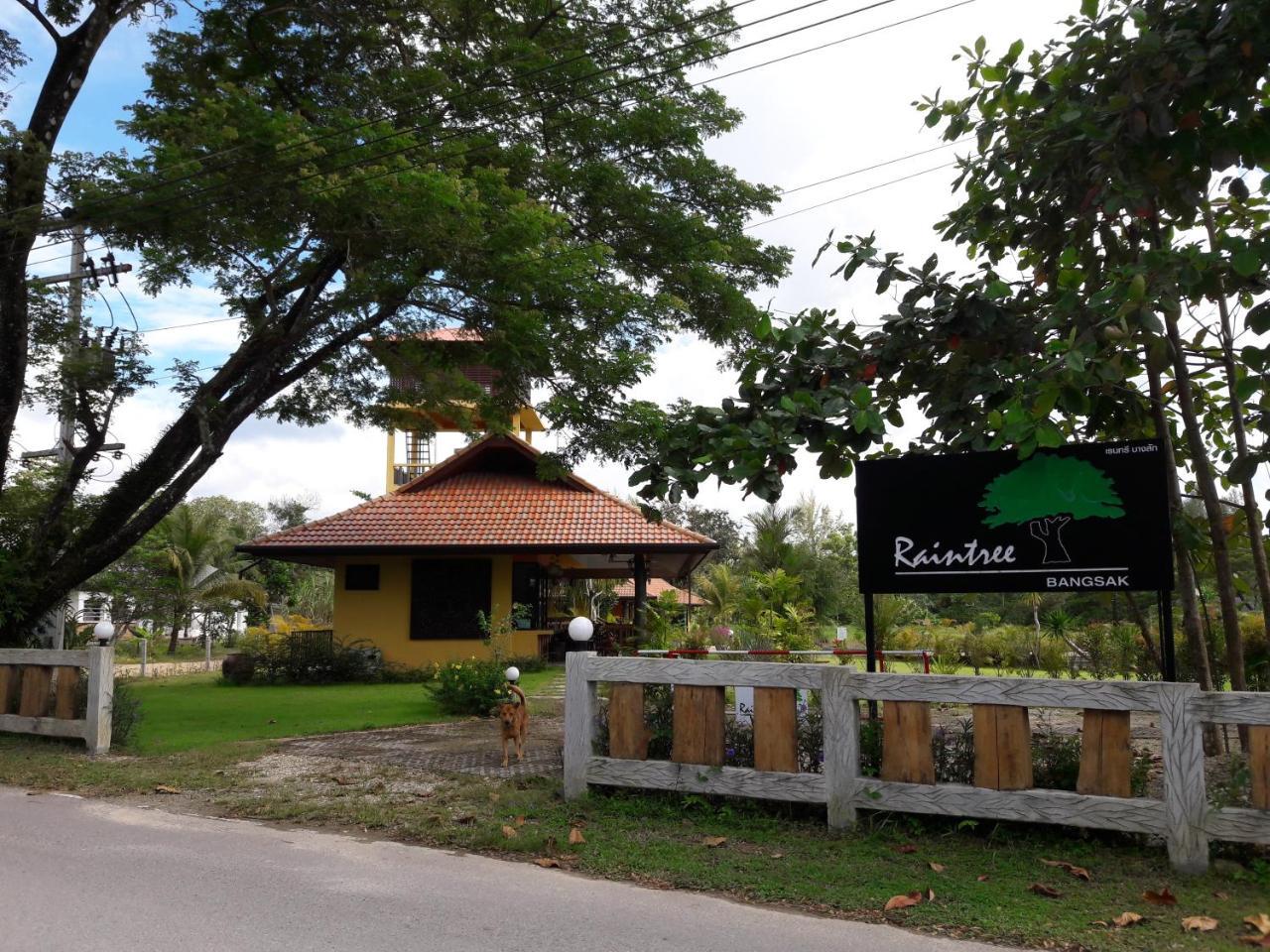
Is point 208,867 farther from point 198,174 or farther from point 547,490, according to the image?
point 547,490

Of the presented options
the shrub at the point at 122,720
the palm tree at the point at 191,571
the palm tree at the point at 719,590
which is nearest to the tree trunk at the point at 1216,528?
the shrub at the point at 122,720

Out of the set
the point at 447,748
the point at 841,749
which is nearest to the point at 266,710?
the point at 447,748

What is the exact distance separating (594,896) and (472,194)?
8.46 metres

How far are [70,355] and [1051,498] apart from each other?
12.6 metres

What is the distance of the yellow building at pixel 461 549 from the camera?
64.5 feet

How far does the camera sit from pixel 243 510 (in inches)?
2383

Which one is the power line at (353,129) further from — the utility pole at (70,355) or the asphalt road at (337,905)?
the asphalt road at (337,905)

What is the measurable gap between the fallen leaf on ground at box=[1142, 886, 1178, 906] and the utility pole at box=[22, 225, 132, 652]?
40.9ft

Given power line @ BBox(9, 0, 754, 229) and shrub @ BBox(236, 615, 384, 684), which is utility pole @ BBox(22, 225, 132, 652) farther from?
shrub @ BBox(236, 615, 384, 684)

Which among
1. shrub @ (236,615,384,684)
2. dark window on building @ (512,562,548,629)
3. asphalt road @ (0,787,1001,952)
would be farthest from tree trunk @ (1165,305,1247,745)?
shrub @ (236,615,384,684)

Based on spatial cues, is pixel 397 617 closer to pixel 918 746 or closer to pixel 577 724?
pixel 577 724

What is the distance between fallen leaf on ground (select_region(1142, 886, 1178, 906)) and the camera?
16.3 ft

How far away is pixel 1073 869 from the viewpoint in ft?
18.1

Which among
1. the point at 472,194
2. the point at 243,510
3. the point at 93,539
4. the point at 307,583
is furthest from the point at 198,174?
the point at 243,510
